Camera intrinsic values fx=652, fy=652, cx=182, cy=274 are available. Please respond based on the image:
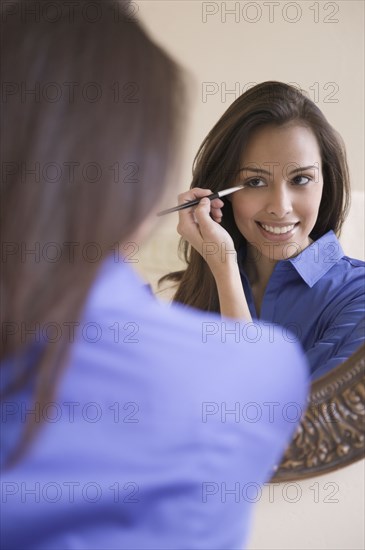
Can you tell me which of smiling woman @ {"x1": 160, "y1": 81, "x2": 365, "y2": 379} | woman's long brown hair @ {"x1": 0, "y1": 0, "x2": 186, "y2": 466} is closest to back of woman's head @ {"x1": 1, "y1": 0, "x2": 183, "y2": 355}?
woman's long brown hair @ {"x1": 0, "y1": 0, "x2": 186, "y2": 466}

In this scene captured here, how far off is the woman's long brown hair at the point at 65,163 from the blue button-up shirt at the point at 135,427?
0.01 m

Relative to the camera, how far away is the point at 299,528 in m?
0.60

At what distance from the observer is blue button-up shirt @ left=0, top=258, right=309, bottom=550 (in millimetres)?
339

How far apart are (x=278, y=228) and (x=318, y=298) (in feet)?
0.24

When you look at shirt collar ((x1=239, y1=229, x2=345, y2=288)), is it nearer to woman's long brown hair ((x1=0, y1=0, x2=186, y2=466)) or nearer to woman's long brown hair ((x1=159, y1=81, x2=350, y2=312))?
woman's long brown hair ((x1=159, y1=81, x2=350, y2=312))

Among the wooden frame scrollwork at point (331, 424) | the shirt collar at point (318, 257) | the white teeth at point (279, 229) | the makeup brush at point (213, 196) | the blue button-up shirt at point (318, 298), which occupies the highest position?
the makeup brush at point (213, 196)

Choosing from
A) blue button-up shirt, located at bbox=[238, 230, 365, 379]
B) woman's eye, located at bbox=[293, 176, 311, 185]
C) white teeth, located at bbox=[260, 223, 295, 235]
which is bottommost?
blue button-up shirt, located at bbox=[238, 230, 365, 379]

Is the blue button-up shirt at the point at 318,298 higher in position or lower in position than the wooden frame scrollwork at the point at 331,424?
higher

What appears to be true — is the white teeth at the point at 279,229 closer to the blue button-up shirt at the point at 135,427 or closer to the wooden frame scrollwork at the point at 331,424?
the wooden frame scrollwork at the point at 331,424

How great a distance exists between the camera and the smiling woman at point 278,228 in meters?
0.57

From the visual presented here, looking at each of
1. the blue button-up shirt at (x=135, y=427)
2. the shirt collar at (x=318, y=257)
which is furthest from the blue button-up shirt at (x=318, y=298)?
the blue button-up shirt at (x=135, y=427)

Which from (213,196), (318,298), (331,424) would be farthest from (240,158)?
(331,424)

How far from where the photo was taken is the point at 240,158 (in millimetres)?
598

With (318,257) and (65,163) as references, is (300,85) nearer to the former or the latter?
(318,257)
